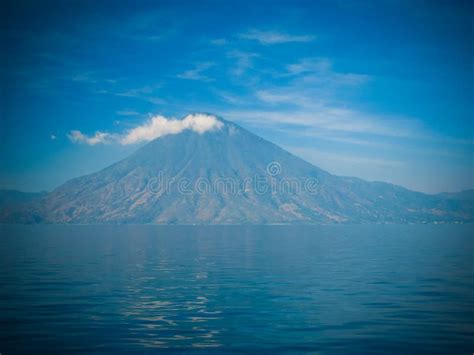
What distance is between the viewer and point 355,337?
2292cm

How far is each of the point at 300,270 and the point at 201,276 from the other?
11.3 metres

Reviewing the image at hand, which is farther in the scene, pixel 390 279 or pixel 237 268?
pixel 237 268

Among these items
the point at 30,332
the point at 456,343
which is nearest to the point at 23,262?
the point at 30,332

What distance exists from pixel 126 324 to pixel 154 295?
9347 mm

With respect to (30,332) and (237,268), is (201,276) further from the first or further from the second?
(30,332)

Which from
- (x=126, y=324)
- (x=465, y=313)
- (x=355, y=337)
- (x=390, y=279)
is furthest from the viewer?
(x=390, y=279)

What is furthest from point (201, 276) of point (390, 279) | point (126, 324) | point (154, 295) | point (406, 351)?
point (406, 351)

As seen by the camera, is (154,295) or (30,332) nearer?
(30,332)

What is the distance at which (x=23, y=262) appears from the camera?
195ft

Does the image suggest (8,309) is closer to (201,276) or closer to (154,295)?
(154,295)

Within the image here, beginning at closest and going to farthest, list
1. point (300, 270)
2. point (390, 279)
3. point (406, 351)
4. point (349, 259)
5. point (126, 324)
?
point (406, 351) → point (126, 324) → point (390, 279) → point (300, 270) → point (349, 259)

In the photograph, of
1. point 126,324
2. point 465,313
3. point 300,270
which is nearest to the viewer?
point 126,324

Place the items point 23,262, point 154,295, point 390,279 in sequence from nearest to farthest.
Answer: point 154,295
point 390,279
point 23,262

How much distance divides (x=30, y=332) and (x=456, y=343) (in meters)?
21.0
